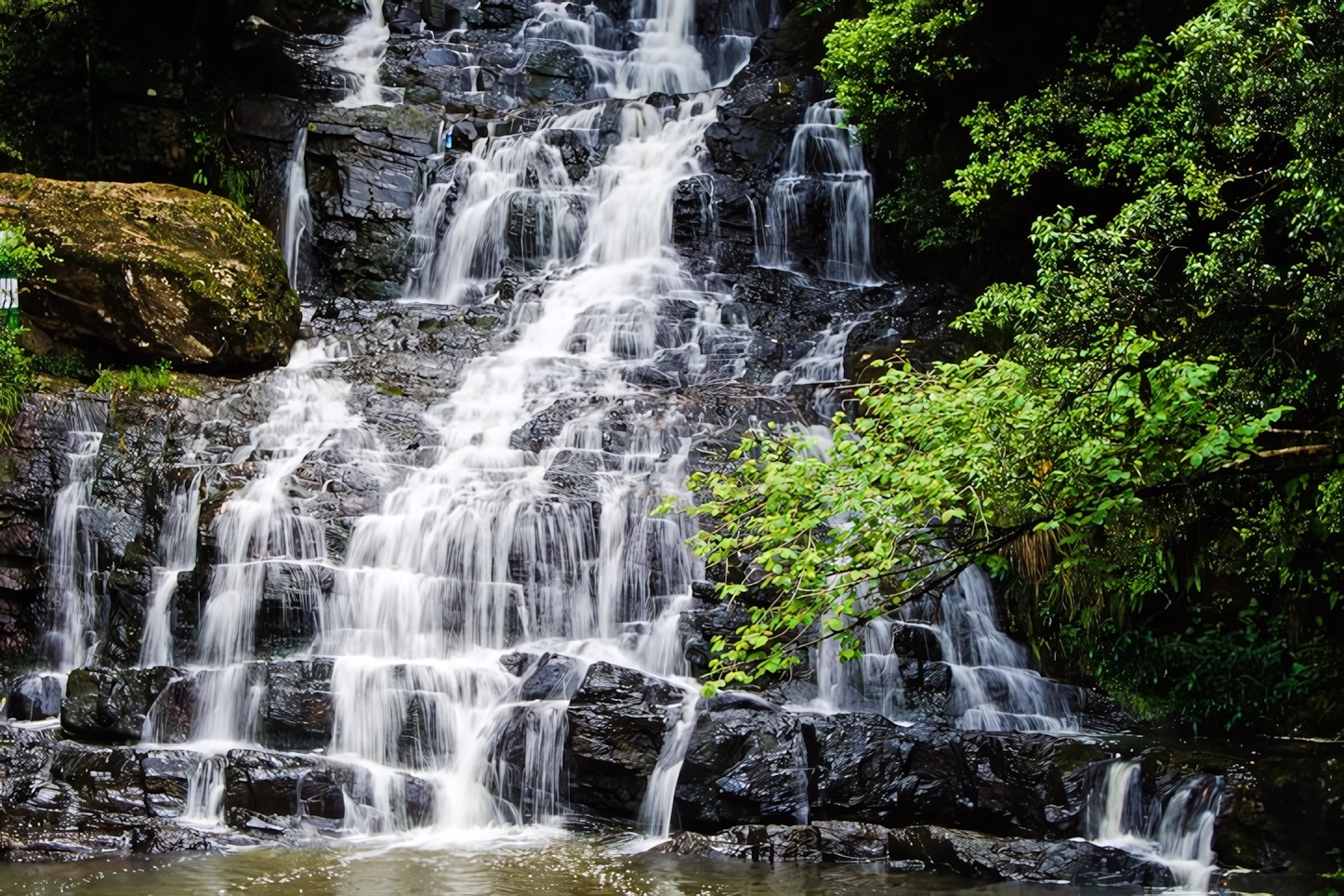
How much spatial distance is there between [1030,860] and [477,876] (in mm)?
3864

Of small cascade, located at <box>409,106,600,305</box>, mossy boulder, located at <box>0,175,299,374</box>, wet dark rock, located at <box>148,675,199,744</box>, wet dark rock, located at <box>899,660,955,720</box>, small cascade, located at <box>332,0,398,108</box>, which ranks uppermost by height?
small cascade, located at <box>332,0,398,108</box>

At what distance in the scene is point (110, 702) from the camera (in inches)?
410

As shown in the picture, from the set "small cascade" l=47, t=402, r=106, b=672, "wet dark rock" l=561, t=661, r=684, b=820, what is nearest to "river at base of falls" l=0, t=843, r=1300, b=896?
"wet dark rock" l=561, t=661, r=684, b=820

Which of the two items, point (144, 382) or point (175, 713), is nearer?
point (175, 713)

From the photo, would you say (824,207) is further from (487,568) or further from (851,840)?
(851,840)

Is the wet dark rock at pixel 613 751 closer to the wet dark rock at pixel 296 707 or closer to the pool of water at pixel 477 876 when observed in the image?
the pool of water at pixel 477 876

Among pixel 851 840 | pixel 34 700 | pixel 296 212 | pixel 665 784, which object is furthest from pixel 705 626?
pixel 296 212

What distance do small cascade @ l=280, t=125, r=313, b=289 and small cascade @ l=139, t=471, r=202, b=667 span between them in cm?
691

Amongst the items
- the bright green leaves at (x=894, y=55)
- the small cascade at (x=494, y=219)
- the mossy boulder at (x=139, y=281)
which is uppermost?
the bright green leaves at (x=894, y=55)

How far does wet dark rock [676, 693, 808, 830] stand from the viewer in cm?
949

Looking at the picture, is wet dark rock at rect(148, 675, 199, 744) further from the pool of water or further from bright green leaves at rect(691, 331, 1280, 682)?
bright green leaves at rect(691, 331, 1280, 682)

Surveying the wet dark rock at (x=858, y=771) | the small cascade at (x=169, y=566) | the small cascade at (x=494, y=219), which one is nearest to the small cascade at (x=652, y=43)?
the small cascade at (x=494, y=219)

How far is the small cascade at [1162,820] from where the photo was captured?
8.54 meters

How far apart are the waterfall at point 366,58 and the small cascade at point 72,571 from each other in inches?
390
